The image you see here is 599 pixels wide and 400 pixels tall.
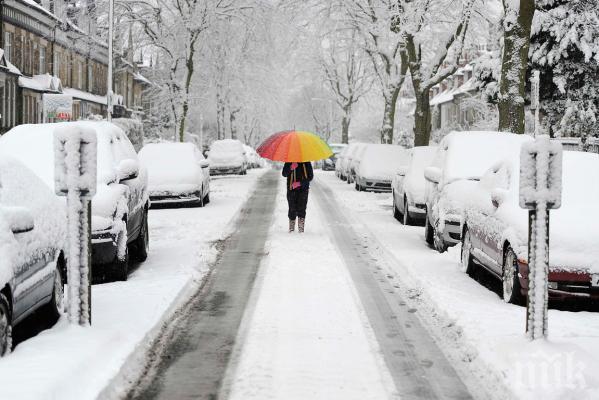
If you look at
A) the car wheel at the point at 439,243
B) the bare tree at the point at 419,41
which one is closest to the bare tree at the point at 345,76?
the bare tree at the point at 419,41

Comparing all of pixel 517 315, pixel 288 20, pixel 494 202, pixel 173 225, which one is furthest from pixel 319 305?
pixel 288 20

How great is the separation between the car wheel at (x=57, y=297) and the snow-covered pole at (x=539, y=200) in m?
4.06

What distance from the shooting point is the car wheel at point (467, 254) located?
37.1ft

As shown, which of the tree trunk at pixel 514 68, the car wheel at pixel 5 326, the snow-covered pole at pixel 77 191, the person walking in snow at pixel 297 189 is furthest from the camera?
the tree trunk at pixel 514 68

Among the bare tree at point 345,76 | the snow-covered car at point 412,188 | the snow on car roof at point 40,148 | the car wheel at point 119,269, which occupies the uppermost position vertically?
the bare tree at point 345,76

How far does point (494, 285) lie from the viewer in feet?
35.3

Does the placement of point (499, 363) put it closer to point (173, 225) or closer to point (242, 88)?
point (173, 225)

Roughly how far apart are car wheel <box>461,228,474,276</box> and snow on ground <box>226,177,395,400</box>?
63.5 inches

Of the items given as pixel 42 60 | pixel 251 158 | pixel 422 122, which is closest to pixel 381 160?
pixel 422 122

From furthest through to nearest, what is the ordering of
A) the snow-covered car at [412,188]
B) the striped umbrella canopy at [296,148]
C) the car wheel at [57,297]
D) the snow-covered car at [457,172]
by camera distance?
1. the snow-covered car at [412,188]
2. the striped umbrella canopy at [296,148]
3. the snow-covered car at [457,172]
4. the car wheel at [57,297]

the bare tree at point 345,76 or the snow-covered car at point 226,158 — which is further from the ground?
the bare tree at point 345,76

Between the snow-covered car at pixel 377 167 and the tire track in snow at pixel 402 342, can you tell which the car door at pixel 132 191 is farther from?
the snow-covered car at pixel 377 167

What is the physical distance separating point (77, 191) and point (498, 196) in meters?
5.12

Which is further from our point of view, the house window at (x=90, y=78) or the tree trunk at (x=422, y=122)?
the house window at (x=90, y=78)
